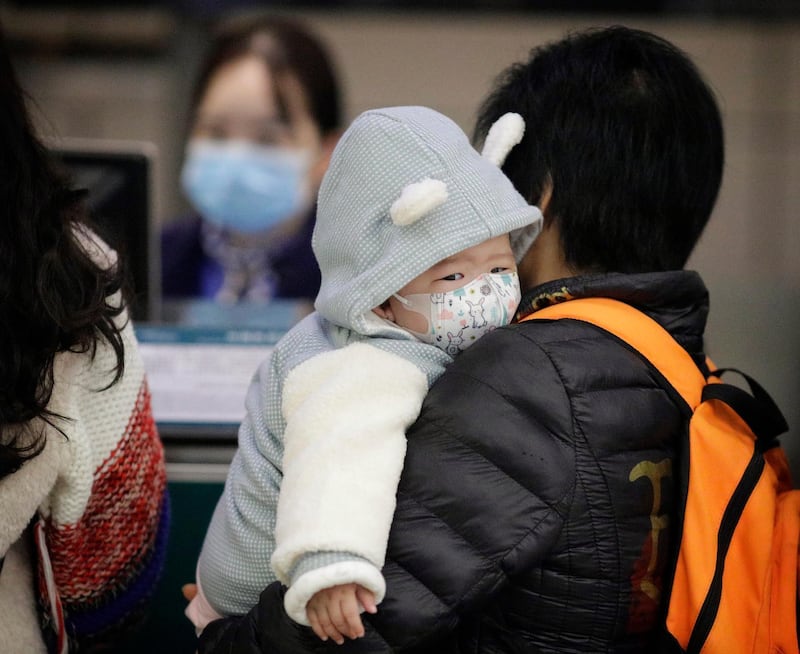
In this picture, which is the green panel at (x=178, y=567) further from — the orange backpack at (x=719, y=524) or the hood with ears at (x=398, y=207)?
the orange backpack at (x=719, y=524)

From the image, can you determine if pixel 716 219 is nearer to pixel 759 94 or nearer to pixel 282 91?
pixel 759 94

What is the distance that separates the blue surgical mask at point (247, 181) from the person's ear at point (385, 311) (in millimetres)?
1847

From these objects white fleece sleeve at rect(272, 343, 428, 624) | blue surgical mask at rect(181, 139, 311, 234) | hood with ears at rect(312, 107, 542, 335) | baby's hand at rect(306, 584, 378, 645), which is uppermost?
hood with ears at rect(312, 107, 542, 335)

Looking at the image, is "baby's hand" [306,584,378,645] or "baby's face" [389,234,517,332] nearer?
"baby's hand" [306,584,378,645]

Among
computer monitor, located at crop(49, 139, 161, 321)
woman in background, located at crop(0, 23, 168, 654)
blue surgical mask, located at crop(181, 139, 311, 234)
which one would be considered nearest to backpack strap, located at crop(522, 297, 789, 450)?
woman in background, located at crop(0, 23, 168, 654)

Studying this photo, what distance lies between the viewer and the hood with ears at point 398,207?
1.36 meters

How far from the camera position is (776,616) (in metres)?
1.32

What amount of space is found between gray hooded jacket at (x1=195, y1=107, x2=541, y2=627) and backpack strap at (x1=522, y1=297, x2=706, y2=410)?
144 mm

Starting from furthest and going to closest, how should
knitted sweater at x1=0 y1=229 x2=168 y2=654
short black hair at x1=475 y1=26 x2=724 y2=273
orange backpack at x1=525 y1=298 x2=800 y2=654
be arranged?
1. short black hair at x1=475 y1=26 x2=724 y2=273
2. knitted sweater at x1=0 y1=229 x2=168 y2=654
3. orange backpack at x1=525 y1=298 x2=800 y2=654

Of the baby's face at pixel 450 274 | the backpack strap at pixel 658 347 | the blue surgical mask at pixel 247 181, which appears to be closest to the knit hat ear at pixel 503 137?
the baby's face at pixel 450 274

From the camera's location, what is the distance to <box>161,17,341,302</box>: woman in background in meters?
3.21

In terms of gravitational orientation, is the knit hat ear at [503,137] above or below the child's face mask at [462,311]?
above

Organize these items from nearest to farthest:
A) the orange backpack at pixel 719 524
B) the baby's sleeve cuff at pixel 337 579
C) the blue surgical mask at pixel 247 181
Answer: the baby's sleeve cuff at pixel 337 579 → the orange backpack at pixel 719 524 → the blue surgical mask at pixel 247 181

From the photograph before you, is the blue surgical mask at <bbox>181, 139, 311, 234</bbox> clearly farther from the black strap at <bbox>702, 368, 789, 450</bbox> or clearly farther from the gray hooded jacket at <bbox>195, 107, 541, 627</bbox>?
the black strap at <bbox>702, 368, 789, 450</bbox>
